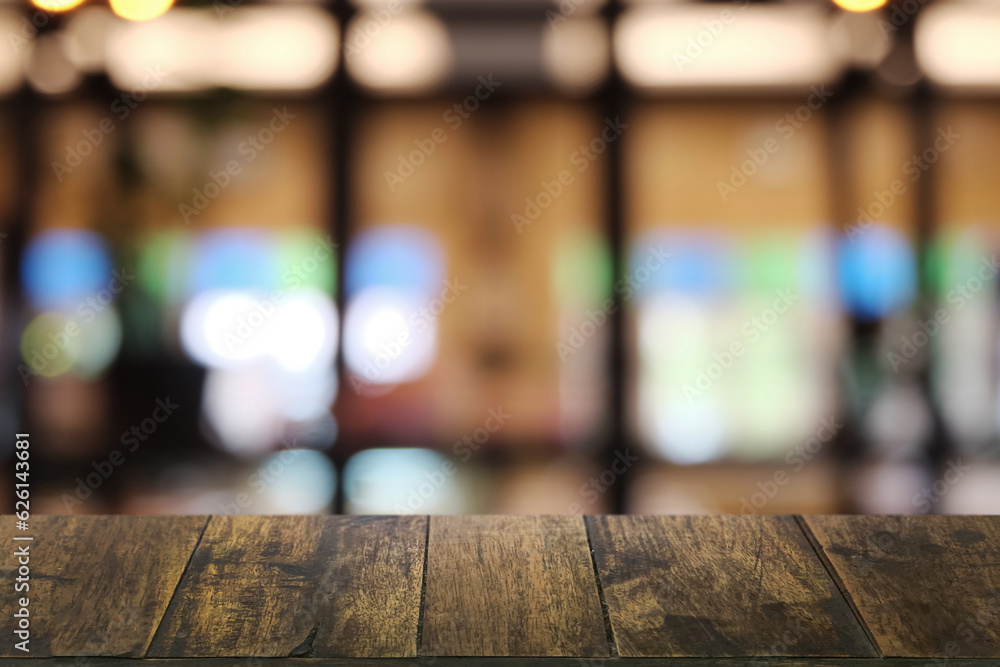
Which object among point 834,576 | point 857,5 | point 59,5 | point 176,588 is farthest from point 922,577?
point 59,5

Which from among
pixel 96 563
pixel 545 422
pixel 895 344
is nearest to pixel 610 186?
pixel 545 422

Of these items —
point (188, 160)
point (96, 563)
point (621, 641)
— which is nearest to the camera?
point (621, 641)

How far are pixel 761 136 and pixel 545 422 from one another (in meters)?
1.66

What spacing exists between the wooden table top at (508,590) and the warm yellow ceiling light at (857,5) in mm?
3838

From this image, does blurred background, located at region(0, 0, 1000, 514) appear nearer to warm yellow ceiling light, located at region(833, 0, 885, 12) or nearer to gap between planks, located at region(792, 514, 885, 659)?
warm yellow ceiling light, located at region(833, 0, 885, 12)

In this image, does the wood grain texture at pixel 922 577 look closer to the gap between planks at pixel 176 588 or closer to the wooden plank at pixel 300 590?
the wooden plank at pixel 300 590

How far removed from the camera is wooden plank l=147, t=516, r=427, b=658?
76 centimetres

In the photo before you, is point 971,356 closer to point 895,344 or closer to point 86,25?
point 895,344

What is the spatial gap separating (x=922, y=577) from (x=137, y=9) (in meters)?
4.47

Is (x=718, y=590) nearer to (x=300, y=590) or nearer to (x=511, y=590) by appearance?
(x=511, y=590)

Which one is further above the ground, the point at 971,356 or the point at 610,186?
the point at 610,186

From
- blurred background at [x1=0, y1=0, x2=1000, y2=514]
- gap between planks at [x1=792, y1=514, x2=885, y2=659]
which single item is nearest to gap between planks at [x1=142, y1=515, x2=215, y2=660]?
gap between planks at [x1=792, y1=514, x2=885, y2=659]

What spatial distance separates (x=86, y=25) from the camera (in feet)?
14.3

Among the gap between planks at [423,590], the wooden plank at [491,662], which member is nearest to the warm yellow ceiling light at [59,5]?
the gap between planks at [423,590]
